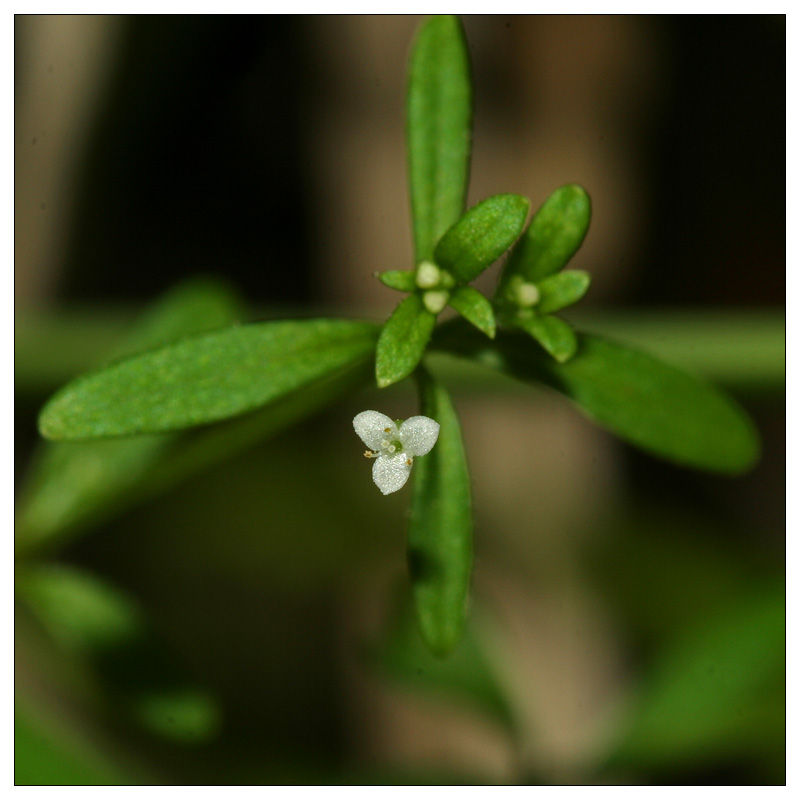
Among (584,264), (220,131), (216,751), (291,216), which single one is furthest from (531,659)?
(220,131)

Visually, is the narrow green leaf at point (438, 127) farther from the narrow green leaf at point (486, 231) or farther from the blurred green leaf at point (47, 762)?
the blurred green leaf at point (47, 762)

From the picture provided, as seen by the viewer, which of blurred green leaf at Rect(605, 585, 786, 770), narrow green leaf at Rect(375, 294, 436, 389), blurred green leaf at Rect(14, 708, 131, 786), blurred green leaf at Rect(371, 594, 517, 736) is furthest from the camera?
blurred green leaf at Rect(371, 594, 517, 736)

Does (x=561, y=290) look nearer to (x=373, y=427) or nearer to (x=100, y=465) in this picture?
(x=373, y=427)

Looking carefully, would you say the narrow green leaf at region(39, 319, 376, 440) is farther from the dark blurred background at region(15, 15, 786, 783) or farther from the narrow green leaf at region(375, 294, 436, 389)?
the dark blurred background at region(15, 15, 786, 783)

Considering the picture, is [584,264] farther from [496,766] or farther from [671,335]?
[496,766]

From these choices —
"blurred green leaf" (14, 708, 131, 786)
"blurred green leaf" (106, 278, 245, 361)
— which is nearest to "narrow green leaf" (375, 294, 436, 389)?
"blurred green leaf" (106, 278, 245, 361)

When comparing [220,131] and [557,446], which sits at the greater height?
[220,131]

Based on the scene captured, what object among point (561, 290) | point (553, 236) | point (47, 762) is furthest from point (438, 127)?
point (47, 762)
